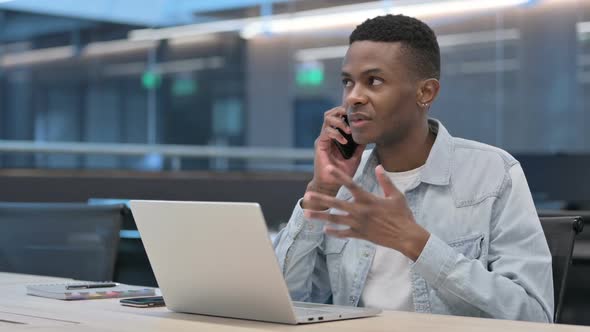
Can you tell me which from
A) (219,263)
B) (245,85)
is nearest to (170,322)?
(219,263)

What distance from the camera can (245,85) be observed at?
871cm

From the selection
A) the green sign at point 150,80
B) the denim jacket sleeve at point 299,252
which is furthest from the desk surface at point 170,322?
the green sign at point 150,80

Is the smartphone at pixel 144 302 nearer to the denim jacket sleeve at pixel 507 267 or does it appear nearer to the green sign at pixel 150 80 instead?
the denim jacket sleeve at pixel 507 267

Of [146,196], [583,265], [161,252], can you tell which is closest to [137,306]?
[161,252]

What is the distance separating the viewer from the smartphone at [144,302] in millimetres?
1819

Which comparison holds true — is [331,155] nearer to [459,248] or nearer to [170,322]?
[459,248]

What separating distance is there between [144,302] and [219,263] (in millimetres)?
323

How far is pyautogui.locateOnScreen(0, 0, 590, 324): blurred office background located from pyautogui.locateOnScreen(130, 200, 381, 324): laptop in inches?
135

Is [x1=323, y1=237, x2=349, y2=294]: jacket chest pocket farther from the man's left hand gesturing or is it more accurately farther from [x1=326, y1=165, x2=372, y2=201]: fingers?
[x1=326, y1=165, x2=372, y2=201]: fingers

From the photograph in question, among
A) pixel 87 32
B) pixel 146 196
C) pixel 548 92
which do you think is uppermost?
pixel 87 32

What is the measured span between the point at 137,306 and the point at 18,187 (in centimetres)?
291

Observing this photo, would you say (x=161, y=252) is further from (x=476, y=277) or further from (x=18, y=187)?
(x=18, y=187)

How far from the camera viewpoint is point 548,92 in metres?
6.93

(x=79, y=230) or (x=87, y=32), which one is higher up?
(x=87, y=32)
